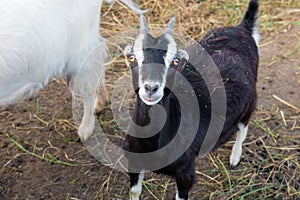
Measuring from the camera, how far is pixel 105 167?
3.17 meters

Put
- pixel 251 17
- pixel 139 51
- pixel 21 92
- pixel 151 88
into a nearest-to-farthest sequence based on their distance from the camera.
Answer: pixel 151 88 < pixel 139 51 < pixel 21 92 < pixel 251 17

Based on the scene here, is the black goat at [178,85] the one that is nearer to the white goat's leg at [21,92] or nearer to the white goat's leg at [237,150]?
the white goat's leg at [237,150]

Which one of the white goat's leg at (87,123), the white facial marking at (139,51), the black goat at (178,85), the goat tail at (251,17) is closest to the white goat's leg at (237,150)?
the black goat at (178,85)

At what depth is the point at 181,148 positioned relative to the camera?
2518 millimetres

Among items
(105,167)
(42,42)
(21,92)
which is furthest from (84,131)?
(42,42)

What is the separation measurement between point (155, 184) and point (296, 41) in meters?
1.96

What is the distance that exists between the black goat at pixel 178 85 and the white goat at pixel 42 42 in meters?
0.50

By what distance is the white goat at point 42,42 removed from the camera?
2.48 m

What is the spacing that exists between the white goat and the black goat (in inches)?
19.7

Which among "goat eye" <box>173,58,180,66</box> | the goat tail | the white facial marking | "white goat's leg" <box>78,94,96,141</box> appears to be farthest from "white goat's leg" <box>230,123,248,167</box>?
the white facial marking

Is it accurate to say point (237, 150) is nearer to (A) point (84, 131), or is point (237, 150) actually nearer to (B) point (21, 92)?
(A) point (84, 131)

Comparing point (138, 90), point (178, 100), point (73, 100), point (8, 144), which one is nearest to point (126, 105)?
point (73, 100)

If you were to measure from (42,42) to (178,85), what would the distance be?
75 cm

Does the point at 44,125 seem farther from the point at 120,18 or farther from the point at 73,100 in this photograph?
the point at 120,18
